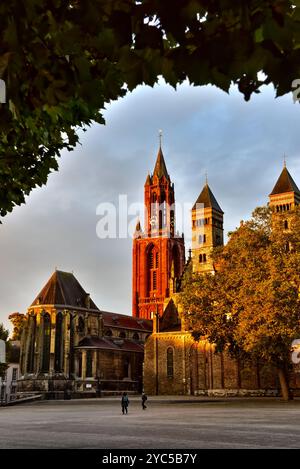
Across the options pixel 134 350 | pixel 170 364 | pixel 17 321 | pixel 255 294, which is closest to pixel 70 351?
pixel 134 350

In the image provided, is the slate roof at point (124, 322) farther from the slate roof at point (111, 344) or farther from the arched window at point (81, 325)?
the arched window at point (81, 325)

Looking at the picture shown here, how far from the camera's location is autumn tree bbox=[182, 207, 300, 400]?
122 feet

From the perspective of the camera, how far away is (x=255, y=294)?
126ft

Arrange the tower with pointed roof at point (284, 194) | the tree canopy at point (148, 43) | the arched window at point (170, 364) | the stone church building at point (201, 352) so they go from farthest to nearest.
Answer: the tower with pointed roof at point (284, 194) < the arched window at point (170, 364) < the stone church building at point (201, 352) < the tree canopy at point (148, 43)

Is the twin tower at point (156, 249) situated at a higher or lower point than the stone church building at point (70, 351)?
higher

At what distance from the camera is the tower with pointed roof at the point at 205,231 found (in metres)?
73.8

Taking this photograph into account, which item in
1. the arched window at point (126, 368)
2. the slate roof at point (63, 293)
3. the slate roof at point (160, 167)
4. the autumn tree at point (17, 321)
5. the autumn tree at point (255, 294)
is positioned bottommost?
the arched window at point (126, 368)

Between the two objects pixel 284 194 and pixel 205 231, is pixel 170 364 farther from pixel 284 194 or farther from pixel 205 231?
pixel 284 194

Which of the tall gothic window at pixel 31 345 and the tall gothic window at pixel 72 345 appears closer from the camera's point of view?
the tall gothic window at pixel 31 345

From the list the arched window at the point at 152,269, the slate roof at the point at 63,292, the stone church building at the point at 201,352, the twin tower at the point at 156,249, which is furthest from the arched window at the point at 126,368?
the arched window at the point at 152,269

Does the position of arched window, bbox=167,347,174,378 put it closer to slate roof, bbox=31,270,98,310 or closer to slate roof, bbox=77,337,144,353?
slate roof, bbox=77,337,144,353

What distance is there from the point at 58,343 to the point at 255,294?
4317 cm

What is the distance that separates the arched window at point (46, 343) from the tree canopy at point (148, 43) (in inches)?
2834

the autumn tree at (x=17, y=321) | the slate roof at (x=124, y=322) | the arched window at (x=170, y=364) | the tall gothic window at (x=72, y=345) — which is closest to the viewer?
the arched window at (x=170, y=364)
